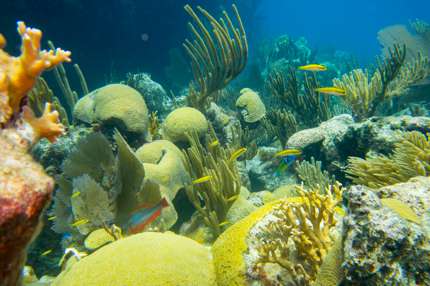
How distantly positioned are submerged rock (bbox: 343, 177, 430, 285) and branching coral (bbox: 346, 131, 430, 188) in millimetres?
1867

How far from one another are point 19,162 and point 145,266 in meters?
1.45

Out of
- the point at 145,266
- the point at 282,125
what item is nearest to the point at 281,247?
the point at 145,266

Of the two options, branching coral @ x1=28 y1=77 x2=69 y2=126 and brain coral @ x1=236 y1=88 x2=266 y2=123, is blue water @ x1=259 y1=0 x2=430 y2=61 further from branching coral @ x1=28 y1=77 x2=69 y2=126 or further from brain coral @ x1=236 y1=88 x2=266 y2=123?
branching coral @ x1=28 y1=77 x2=69 y2=126

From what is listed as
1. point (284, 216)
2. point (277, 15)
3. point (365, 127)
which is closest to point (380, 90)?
point (365, 127)

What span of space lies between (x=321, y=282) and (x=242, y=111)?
640cm

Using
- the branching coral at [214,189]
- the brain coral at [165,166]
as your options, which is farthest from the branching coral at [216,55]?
the branching coral at [214,189]

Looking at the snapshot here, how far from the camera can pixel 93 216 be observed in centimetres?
328

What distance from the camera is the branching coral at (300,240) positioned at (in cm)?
207

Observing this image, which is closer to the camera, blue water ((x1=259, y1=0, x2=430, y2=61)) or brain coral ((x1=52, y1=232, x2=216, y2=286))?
brain coral ((x1=52, y1=232, x2=216, y2=286))

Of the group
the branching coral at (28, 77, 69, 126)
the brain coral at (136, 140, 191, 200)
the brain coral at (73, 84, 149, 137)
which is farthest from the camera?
the branching coral at (28, 77, 69, 126)

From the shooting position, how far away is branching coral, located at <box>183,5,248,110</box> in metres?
6.41

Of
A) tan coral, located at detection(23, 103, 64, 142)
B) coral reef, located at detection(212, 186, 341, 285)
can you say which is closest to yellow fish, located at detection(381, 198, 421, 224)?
coral reef, located at detection(212, 186, 341, 285)

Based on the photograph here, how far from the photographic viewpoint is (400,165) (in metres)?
3.35

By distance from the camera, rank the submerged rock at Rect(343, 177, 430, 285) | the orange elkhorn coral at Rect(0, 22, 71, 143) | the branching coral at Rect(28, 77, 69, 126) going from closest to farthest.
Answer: the orange elkhorn coral at Rect(0, 22, 71, 143) → the submerged rock at Rect(343, 177, 430, 285) → the branching coral at Rect(28, 77, 69, 126)
